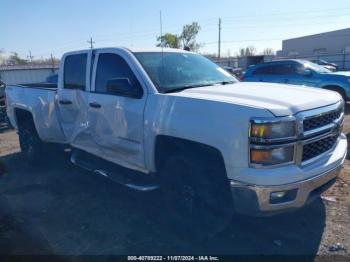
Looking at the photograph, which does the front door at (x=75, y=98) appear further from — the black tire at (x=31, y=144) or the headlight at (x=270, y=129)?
the headlight at (x=270, y=129)

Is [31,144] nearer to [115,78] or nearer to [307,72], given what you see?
[115,78]

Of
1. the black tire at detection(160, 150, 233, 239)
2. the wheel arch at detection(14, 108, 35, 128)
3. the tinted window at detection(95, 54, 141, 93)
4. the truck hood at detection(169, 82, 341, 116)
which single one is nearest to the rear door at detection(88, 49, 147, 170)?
the tinted window at detection(95, 54, 141, 93)

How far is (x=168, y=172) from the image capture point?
3.62 m

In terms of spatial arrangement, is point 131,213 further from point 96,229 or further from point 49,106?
point 49,106

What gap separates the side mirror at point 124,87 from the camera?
3.70 meters

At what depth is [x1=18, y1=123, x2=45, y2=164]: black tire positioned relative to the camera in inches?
245

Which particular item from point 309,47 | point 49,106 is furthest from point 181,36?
point 49,106

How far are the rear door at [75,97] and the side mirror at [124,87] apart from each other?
1.00 metres

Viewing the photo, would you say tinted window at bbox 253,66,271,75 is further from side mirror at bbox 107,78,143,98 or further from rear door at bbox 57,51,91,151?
side mirror at bbox 107,78,143,98

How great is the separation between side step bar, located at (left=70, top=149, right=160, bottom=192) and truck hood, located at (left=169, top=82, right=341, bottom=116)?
1.21m

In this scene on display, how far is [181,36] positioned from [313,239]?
45.1 metres

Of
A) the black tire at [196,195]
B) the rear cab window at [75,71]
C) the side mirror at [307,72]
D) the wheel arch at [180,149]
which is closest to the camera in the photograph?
the wheel arch at [180,149]

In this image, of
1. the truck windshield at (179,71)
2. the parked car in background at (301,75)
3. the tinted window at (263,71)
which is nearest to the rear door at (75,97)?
the truck windshield at (179,71)

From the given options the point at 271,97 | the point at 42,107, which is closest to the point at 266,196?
the point at 271,97
